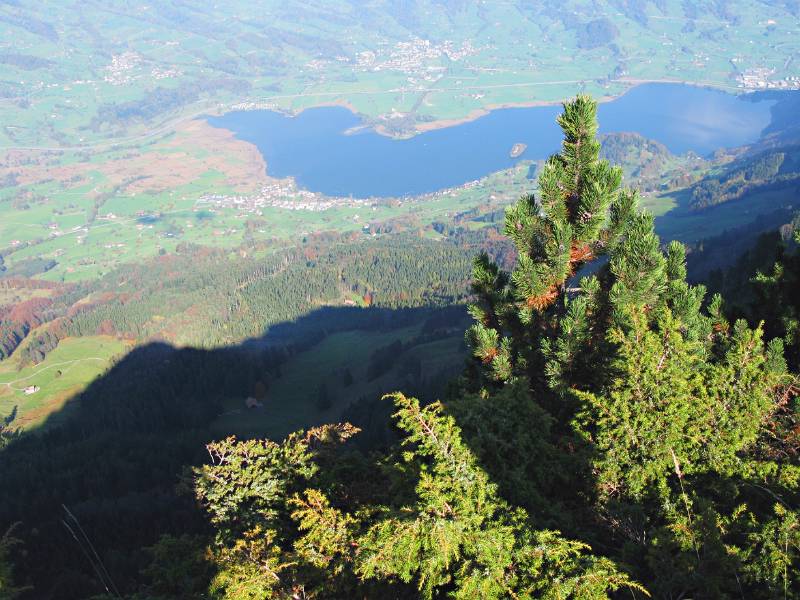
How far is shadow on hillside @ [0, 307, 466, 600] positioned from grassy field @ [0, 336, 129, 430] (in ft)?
13.0

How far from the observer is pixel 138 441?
265ft

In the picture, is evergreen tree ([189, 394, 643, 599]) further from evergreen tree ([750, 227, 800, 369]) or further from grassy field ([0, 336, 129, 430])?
grassy field ([0, 336, 129, 430])

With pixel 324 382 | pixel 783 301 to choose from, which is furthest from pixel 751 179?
pixel 783 301

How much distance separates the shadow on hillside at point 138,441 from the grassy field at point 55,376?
13.0 ft

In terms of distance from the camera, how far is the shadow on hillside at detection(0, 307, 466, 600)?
52.5 metres

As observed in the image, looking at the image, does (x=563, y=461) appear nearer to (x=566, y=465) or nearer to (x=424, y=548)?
(x=566, y=465)

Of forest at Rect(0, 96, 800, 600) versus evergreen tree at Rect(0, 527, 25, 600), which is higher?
forest at Rect(0, 96, 800, 600)

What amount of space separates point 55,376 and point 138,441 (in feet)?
154

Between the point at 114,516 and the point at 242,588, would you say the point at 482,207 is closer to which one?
the point at 114,516

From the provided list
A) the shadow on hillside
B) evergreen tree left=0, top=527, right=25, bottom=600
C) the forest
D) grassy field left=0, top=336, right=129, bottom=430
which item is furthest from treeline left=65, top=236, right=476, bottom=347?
evergreen tree left=0, top=527, right=25, bottom=600

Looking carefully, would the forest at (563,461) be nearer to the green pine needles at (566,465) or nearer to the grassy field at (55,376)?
the green pine needles at (566,465)

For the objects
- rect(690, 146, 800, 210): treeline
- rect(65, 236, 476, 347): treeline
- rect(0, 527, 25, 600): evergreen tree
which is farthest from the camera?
rect(690, 146, 800, 210): treeline

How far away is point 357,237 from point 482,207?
45.4 meters

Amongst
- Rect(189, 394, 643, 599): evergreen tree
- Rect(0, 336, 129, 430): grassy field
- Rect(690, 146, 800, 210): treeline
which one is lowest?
Rect(0, 336, 129, 430): grassy field
